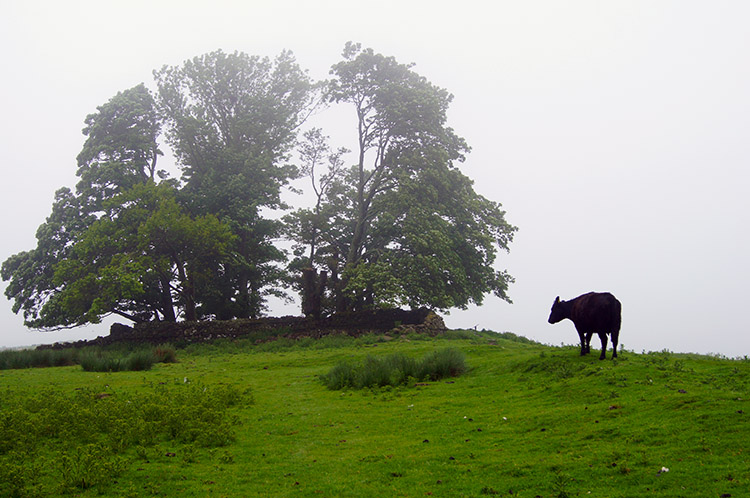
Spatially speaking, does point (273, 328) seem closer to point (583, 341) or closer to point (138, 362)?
point (138, 362)

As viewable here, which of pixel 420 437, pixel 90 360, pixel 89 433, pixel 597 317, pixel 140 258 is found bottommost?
pixel 420 437

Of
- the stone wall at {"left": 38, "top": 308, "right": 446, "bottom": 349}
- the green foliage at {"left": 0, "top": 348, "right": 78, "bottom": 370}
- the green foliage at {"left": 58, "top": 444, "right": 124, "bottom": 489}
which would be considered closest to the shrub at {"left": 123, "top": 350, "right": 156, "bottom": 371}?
the green foliage at {"left": 0, "top": 348, "right": 78, "bottom": 370}

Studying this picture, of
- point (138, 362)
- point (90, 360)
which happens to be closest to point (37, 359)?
point (90, 360)

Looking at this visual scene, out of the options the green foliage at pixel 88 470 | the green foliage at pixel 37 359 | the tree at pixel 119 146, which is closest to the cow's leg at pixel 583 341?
the green foliage at pixel 88 470

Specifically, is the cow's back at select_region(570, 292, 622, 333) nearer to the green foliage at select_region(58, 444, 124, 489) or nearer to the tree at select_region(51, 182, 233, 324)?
the green foliage at select_region(58, 444, 124, 489)

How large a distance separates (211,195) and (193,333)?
10423 mm

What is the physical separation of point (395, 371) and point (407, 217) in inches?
674

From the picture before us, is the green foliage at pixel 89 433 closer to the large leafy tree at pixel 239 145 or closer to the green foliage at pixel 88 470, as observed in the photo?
the green foliage at pixel 88 470

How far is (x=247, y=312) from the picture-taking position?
38281 millimetres

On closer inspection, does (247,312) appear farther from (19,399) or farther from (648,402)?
(648,402)

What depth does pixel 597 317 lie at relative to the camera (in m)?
13.5

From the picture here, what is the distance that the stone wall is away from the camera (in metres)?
31.3

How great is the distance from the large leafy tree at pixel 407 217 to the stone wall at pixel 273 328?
167 cm

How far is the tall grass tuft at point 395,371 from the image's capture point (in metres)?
16.2
